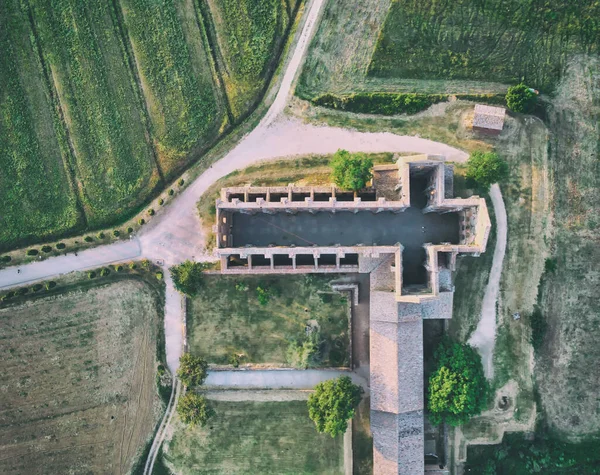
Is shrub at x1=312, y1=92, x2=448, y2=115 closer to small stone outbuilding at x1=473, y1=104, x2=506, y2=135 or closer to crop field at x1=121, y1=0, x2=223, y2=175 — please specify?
small stone outbuilding at x1=473, y1=104, x2=506, y2=135

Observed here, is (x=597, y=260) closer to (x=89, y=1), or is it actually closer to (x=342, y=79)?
(x=342, y=79)

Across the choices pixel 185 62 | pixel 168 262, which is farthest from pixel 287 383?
pixel 185 62

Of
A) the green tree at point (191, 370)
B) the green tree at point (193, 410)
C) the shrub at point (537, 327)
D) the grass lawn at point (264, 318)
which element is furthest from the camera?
the grass lawn at point (264, 318)

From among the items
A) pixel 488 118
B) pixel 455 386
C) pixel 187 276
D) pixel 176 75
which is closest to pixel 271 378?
pixel 187 276

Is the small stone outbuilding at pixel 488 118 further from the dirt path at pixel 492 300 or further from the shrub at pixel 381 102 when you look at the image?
the dirt path at pixel 492 300

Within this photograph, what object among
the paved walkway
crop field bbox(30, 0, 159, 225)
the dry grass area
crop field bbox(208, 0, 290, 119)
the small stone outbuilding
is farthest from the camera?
crop field bbox(30, 0, 159, 225)

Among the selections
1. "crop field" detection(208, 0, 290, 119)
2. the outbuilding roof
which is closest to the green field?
the outbuilding roof

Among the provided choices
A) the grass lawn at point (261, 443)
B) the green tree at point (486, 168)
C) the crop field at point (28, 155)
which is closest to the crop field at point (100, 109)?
the crop field at point (28, 155)
